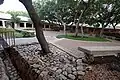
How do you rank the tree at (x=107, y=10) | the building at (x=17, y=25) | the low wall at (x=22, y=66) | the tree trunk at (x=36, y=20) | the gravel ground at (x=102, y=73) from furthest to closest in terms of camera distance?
the building at (x=17, y=25), the tree at (x=107, y=10), the tree trunk at (x=36, y=20), the low wall at (x=22, y=66), the gravel ground at (x=102, y=73)

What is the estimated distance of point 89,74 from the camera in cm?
391

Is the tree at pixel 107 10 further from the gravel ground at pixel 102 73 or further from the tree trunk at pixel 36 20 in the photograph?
the gravel ground at pixel 102 73

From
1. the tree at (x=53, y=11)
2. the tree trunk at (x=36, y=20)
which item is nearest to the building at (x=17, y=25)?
the tree at (x=53, y=11)

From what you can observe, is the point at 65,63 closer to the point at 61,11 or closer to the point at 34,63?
the point at 34,63

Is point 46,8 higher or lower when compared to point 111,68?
higher

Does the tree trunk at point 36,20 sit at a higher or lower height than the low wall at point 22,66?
higher

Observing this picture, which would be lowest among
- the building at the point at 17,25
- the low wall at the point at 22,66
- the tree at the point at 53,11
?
the low wall at the point at 22,66

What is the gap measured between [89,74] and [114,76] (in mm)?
816

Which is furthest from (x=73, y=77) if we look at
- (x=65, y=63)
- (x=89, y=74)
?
(x=65, y=63)

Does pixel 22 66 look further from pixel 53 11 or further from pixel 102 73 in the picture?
pixel 53 11

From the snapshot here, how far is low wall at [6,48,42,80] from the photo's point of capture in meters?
4.48

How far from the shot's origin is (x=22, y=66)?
557 centimetres

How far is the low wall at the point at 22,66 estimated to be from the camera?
14.7 feet

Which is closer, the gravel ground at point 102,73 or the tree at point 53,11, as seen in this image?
the gravel ground at point 102,73
